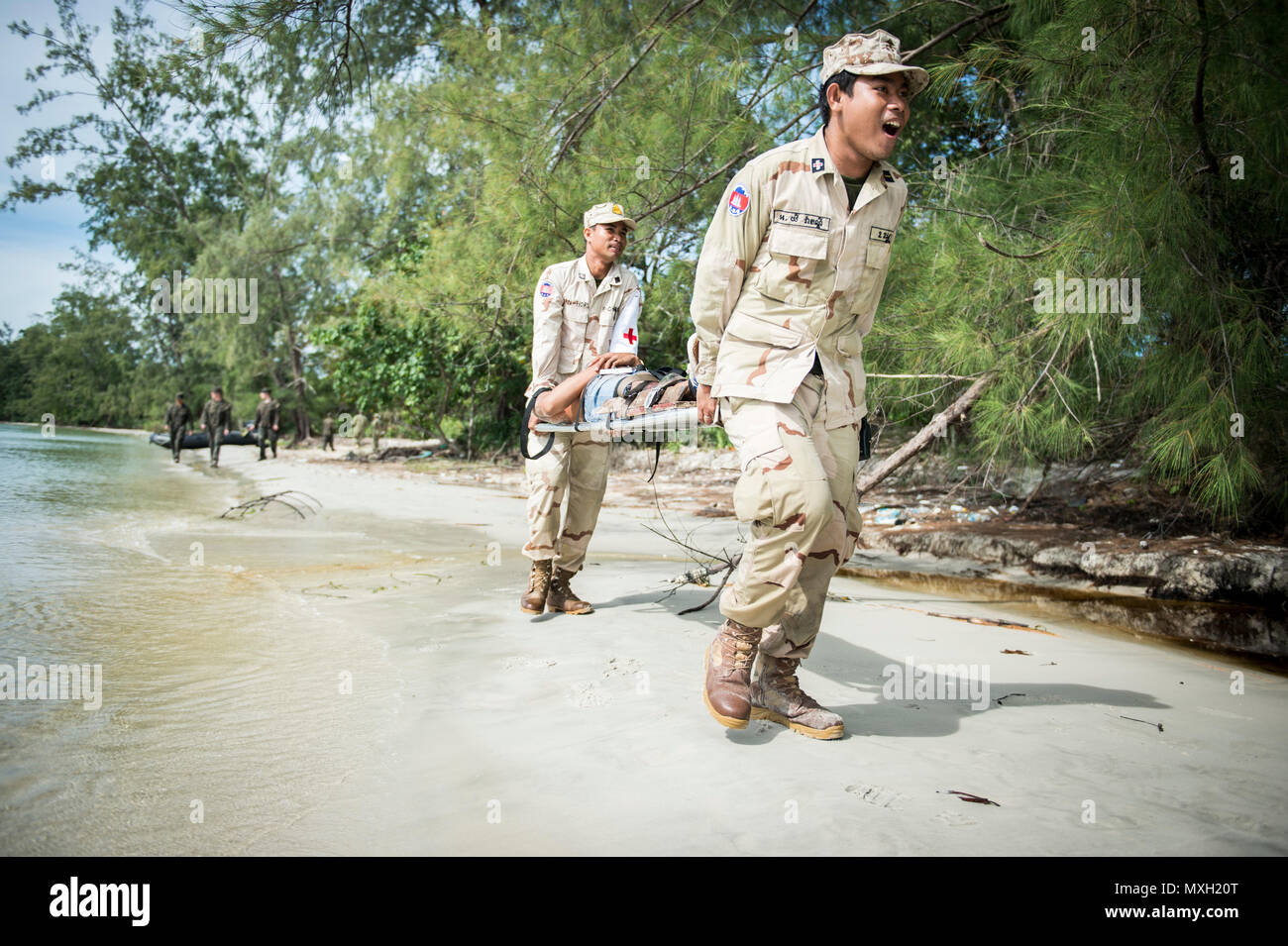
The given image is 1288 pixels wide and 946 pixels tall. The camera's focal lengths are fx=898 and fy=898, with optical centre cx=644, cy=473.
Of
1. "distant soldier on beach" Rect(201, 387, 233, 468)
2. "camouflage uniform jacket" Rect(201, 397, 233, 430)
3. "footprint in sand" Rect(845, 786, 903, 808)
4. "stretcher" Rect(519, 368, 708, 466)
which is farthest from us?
"camouflage uniform jacket" Rect(201, 397, 233, 430)

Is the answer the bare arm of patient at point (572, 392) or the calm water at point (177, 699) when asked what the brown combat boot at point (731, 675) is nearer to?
the calm water at point (177, 699)

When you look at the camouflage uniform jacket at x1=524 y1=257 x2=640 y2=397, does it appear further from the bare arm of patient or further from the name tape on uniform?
the name tape on uniform

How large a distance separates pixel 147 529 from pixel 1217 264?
7130 millimetres

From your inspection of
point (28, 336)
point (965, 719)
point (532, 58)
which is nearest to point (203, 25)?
point (532, 58)

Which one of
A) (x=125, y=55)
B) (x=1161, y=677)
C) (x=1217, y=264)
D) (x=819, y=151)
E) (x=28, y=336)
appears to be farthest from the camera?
(x=28, y=336)

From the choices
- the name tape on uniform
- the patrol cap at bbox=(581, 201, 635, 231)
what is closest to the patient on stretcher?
the patrol cap at bbox=(581, 201, 635, 231)

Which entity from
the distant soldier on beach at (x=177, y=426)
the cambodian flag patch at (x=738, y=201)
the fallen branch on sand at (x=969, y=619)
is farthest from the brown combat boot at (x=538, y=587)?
the distant soldier on beach at (x=177, y=426)

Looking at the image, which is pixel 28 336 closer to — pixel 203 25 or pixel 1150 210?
pixel 203 25

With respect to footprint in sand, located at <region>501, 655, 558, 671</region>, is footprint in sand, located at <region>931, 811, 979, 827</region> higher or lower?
higher

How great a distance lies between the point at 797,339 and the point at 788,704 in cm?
104

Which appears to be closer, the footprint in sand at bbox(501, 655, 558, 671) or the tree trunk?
the footprint in sand at bbox(501, 655, 558, 671)

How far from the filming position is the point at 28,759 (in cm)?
228

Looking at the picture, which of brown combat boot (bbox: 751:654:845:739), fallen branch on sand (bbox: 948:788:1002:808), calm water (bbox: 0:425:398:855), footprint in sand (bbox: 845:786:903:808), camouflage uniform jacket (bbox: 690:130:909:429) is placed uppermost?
camouflage uniform jacket (bbox: 690:130:909:429)

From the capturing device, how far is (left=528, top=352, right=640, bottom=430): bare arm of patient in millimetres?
3801
